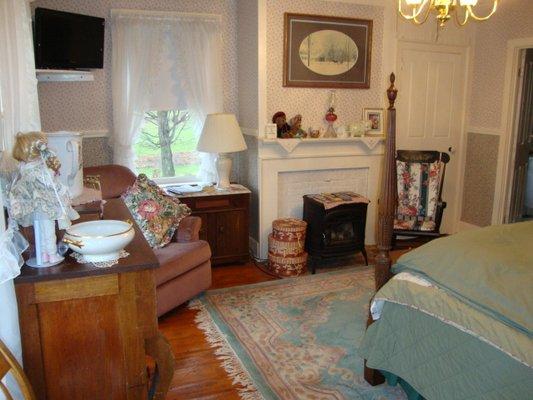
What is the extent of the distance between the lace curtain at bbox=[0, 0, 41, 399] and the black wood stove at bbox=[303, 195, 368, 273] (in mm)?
2535

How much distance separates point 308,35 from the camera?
4281mm

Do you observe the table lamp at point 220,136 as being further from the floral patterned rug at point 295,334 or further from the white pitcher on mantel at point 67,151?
the white pitcher on mantel at point 67,151

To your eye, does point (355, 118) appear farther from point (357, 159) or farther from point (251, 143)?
point (251, 143)

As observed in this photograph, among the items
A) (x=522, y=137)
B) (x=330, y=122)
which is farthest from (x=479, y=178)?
(x=330, y=122)

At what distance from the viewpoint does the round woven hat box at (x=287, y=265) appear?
13.3ft

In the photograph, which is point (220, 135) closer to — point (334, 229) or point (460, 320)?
point (334, 229)

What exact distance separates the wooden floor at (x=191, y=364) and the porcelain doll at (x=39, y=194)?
1243 millimetres

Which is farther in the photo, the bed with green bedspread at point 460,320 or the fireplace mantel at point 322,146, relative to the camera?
the fireplace mantel at point 322,146

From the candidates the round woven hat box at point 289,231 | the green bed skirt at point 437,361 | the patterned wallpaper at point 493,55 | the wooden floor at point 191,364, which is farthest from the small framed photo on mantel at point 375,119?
the green bed skirt at point 437,361

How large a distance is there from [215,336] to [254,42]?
2.53 metres

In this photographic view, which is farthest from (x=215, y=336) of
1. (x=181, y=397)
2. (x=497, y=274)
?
(x=497, y=274)

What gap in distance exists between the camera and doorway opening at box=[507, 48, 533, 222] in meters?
4.61

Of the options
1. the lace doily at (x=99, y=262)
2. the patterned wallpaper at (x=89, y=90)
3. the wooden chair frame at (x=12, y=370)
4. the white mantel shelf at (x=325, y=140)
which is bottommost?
the wooden chair frame at (x=12, y=370)

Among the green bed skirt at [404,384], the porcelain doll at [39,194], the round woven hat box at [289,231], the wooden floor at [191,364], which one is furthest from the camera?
the round woven hat box at [289,231]
